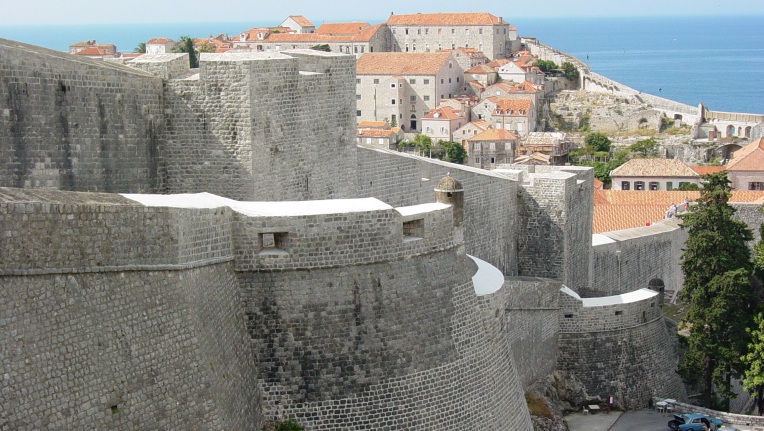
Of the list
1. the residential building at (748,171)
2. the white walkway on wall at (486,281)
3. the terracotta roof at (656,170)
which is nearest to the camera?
the white walkway on wall at (486,281)

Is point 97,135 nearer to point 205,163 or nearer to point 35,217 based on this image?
point 205,163

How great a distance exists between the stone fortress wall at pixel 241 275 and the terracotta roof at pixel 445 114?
77.9 meters

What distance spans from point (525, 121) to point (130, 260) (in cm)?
9347

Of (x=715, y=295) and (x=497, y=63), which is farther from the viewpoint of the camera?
(x=497, y=63)

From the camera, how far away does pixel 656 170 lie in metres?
75.1

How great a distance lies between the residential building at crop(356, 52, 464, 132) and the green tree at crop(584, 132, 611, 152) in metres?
15.7

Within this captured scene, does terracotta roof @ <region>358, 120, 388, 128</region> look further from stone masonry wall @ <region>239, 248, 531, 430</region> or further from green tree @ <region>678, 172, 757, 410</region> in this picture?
stone masonry wall @ <region>239, 248, 531, 430</region>

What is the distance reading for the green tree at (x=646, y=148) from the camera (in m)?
99.2

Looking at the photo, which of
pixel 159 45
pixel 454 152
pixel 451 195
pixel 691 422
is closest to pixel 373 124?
pixel 454 152

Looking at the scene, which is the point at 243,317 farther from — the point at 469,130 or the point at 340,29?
the point at 340,29

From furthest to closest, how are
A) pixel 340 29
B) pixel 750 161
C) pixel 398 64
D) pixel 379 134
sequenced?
1. pixel 340 29
2. pixel 398 64
3. pixel 379 134
4. pixel 750 161

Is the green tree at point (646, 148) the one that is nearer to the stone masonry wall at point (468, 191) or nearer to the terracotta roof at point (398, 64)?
the terracotta roof at point (398, 64)

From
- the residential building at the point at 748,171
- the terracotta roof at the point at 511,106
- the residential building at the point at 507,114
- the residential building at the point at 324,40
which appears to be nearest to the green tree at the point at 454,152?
the residential building at the point at 507,114

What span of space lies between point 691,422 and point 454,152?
6716 cm
